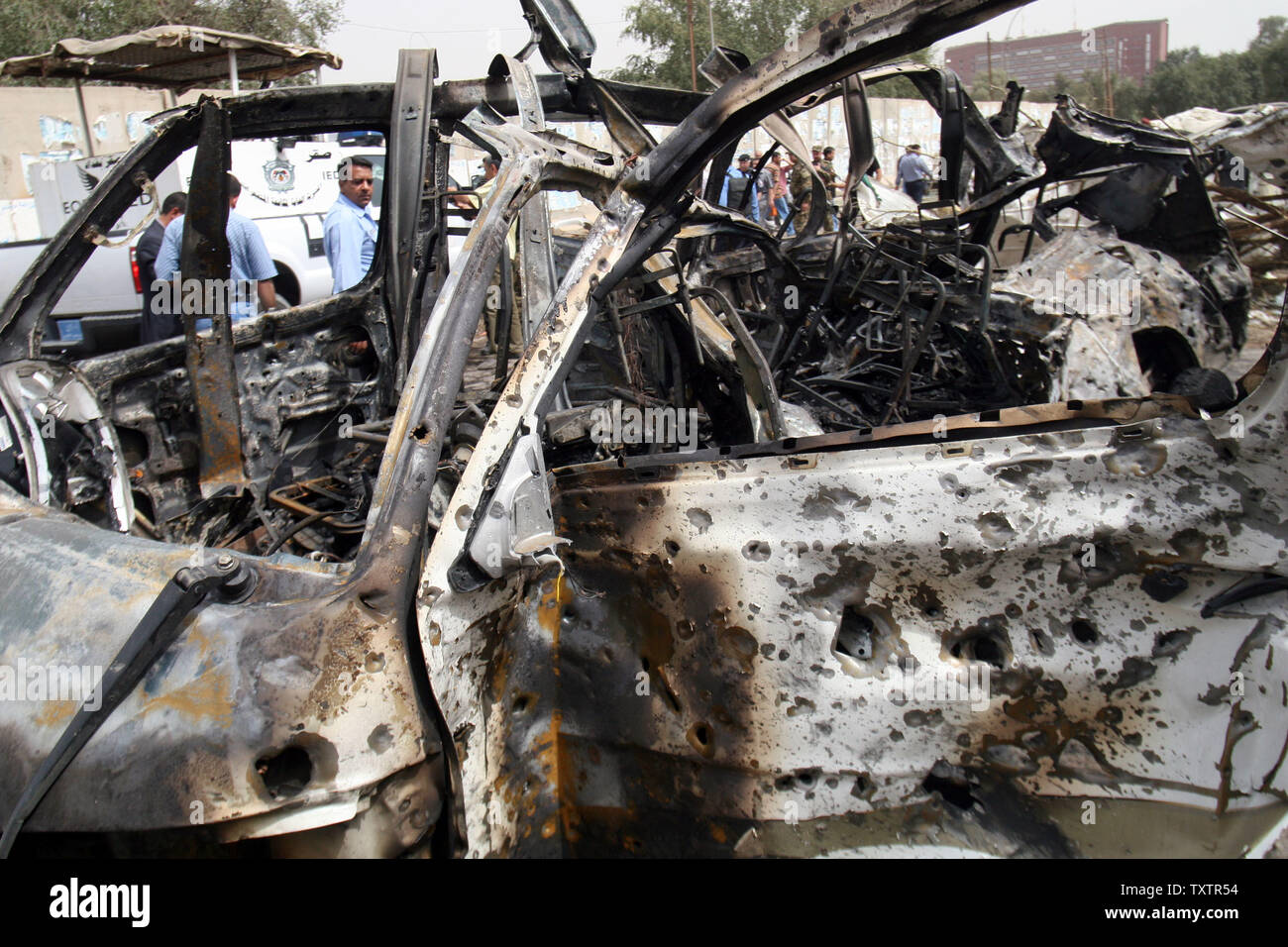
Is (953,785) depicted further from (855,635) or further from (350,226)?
(350,226)

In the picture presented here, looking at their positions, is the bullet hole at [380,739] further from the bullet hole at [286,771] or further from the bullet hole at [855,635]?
the bullet hole at [855,635]

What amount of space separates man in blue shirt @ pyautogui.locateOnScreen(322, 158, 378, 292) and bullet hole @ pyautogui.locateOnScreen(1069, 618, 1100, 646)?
4.83 meters

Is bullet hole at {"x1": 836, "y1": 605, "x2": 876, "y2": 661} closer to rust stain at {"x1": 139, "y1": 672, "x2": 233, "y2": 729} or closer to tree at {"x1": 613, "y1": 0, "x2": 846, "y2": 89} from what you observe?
rust stain at {"x1": 139, "y1": 672, "x2": 233, "y2": 729}

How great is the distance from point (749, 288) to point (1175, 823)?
4.26m

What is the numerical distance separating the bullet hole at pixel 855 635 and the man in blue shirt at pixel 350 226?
4.55 m

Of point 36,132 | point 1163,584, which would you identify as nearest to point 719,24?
point 36,132

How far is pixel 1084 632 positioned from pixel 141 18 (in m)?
21.7

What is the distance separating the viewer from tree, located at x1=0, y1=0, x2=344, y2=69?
15969 millimetres

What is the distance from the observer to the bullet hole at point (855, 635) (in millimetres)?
1768

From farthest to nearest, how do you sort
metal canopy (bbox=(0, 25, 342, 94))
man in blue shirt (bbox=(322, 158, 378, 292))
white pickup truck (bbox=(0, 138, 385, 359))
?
white pickup truck (bbox=(0, 138, 385, 359)), metal canopy (bbox=(0, 25, 342, 94)), man in blue shirt (bbox=(322, 158, 378, 292))

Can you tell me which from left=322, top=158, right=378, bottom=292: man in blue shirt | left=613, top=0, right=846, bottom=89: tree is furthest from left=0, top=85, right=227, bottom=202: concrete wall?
left=613, top=0, right=846, bottom=89: tree

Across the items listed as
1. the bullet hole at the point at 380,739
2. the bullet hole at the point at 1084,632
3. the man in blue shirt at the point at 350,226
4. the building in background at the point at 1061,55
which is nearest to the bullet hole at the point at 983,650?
the bullet hole at the point at 1084,632
